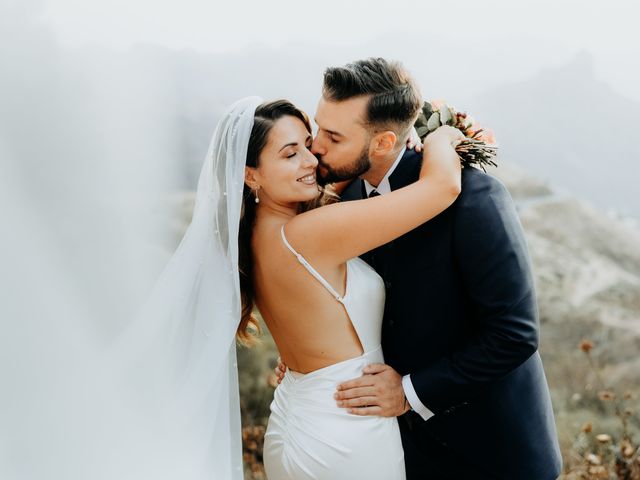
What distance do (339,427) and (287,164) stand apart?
0.86 metres

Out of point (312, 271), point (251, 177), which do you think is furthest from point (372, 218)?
point (251, 177)

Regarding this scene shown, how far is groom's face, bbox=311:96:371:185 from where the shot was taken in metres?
2.18

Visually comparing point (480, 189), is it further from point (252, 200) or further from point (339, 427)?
point (339, 427)

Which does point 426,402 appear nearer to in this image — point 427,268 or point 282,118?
point 427,268

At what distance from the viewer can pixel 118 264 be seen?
8.21 feet

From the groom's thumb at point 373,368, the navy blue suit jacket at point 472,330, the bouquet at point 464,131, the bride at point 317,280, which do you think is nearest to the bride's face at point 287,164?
the bride at point 317,280

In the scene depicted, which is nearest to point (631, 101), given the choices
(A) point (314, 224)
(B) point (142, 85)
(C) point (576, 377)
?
(C) point (576, 377)

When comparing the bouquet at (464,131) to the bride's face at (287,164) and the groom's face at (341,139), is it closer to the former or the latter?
the groom's face at (341,139)

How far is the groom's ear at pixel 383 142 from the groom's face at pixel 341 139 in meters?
0.02

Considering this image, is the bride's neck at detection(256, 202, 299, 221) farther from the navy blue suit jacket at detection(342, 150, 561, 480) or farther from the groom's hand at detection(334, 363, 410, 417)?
the groom's hand at detection(334, 363, 410, 417)

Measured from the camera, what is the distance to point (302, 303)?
2082 millimetres

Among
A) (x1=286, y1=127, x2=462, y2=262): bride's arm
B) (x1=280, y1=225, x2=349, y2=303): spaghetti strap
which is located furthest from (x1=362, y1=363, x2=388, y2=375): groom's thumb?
(x1=286, y1=127, x2=462, y2=262): bride's arm

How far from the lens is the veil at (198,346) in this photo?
6.51 feet

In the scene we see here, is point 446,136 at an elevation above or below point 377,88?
below
